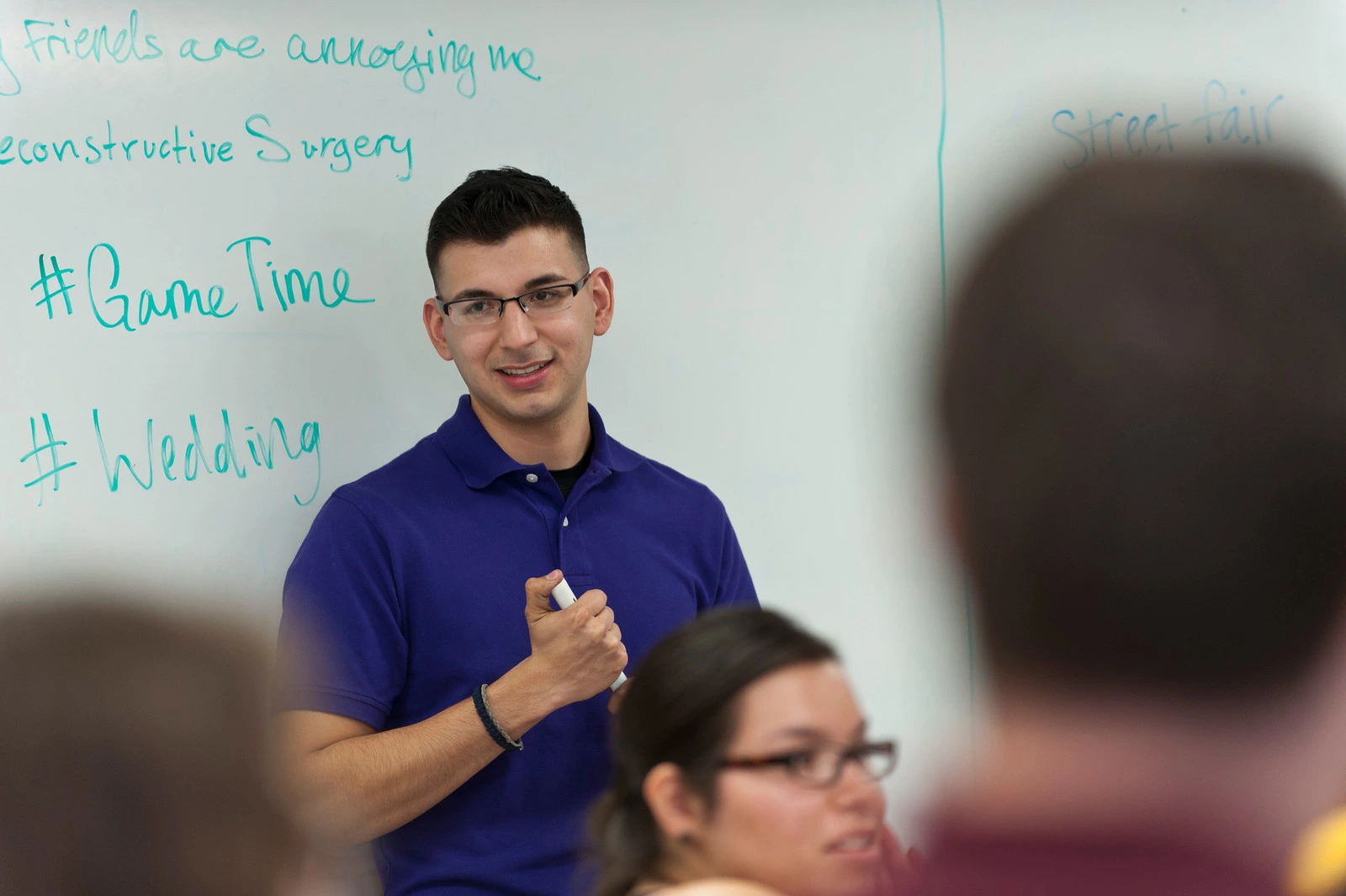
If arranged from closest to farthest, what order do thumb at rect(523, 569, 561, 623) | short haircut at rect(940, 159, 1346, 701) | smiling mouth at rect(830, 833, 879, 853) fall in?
short haircut at rect(940, 159, 1346, 701) → smiling mouth at rect(830, 833, 879, 853) → thumb at rect(523, 569, 561, 623)

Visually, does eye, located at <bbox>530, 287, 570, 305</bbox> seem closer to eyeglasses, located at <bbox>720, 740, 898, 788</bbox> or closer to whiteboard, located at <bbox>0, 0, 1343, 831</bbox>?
whiteboard, located at <bbox>0, 0, 1343, 831</bbox>

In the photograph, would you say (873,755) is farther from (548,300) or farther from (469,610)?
(548,300)

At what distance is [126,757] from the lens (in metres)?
0.48

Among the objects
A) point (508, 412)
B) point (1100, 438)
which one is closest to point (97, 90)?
point (508, 412)

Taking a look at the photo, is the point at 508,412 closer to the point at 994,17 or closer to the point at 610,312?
the point at 610,312

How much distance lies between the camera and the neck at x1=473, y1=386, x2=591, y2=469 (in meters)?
1.60

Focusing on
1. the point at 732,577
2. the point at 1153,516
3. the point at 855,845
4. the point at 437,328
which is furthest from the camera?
the point at 732,577

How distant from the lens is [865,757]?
3.12 ft

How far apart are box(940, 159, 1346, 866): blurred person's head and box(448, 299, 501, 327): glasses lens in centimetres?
116

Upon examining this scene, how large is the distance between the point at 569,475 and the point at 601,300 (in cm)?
27

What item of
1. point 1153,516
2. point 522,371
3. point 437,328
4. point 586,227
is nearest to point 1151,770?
point 1153,516

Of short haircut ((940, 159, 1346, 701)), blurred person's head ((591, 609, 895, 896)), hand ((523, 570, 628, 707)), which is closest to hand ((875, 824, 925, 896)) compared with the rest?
blurred person's head ((591, 609, 895, 896))

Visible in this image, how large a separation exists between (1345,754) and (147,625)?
0.51 m

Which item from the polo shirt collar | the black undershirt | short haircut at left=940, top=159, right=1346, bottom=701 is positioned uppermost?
the polo shirt collar
